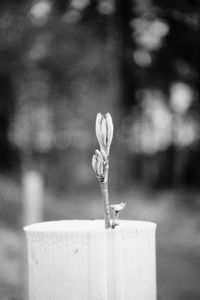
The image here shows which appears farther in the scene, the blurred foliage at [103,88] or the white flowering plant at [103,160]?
the blurred foliage at [103,88]

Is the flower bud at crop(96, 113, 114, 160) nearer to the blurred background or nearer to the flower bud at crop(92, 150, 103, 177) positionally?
the flower bud at crop(92, 150, 103, 177)

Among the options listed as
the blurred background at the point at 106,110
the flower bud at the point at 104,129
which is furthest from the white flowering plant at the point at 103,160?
the blurred background at the point at 106,110

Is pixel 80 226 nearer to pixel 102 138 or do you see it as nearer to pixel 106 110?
pixel 102 138

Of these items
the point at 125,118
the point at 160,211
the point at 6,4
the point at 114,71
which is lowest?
the point at 160,211

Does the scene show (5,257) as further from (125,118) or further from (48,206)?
(125,118)

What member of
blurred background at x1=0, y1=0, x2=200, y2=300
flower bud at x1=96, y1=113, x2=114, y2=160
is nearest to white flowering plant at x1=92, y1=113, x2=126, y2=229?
flower bud at x1=96, y1=113, x2=114, y2=160

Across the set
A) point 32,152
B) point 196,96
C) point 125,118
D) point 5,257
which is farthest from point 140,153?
point 5,257

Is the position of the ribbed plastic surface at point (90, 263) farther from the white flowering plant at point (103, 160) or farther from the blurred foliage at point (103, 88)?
the blurred foliage at point (103, 88)
